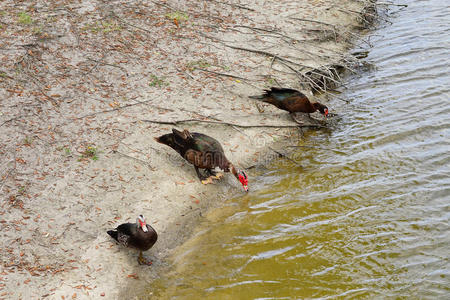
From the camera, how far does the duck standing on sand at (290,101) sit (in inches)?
351

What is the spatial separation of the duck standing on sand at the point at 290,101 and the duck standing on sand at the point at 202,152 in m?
2.31

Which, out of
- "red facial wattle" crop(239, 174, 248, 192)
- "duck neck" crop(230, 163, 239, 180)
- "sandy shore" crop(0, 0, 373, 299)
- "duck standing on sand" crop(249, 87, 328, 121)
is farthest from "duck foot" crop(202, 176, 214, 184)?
"duck standing on sand" crop(249, 87, 328, 121)

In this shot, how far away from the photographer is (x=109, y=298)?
5.42 meters

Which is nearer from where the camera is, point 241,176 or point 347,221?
point 347,221

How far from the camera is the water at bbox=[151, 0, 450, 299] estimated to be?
5.53 metres

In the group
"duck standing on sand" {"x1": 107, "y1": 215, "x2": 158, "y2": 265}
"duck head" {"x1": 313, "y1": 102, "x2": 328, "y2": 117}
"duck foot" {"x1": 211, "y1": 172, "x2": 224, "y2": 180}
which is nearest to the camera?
"duck standing on sand" {"x1": 107, "y1": 215, "x2": 158, "y2": 265}

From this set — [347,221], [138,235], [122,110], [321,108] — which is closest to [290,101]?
[321,108]

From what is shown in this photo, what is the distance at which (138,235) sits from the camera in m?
5.64

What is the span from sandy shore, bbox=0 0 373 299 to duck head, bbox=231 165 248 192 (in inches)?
11.3

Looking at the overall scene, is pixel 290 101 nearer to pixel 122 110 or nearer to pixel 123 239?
pixel 122 110

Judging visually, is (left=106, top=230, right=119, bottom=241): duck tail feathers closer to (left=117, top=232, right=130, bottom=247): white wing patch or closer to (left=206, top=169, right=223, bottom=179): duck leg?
(left=117, top=232, right=130, bottom=247): white wing patch

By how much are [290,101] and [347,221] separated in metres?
3.30

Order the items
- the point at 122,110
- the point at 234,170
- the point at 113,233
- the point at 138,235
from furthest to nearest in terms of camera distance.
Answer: the point at 122,110 → the point at 234,170 → the point at 113,233 → the point at 138,235


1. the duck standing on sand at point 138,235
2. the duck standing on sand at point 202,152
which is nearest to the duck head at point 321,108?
the duck standing on sand at point 202,152
